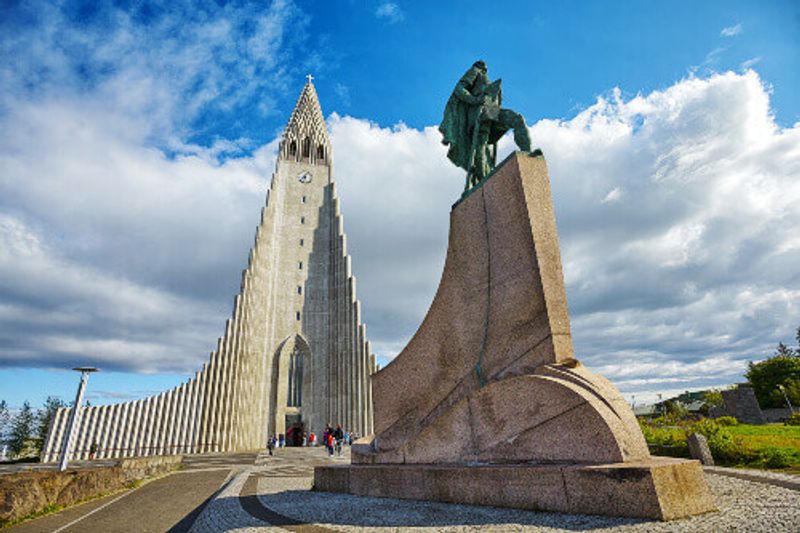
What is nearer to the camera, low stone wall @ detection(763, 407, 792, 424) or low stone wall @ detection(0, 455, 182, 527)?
low stone wall @ detection(0, 455, 182, 527)

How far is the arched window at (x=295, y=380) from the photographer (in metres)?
31.3

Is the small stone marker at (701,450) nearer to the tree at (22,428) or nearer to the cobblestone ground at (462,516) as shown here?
the cobblestone ground at (462,516)

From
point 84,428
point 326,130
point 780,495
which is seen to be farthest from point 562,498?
point 326,130

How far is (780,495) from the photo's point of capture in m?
4.22

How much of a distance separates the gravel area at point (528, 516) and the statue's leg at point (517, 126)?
521 cm

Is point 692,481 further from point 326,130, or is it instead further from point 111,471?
point 326,130

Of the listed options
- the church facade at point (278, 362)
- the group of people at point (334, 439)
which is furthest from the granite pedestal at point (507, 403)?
the church facade at point (278, 362)

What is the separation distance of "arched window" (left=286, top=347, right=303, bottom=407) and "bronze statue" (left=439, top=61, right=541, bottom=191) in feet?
86.5

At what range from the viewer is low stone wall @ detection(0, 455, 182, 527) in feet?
19.6

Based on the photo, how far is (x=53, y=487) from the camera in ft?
22.8

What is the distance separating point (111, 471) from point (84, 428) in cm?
2254

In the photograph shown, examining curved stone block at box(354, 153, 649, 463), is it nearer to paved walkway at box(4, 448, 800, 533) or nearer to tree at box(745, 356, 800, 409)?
paved walkway at box(4, 448, 800, 533)

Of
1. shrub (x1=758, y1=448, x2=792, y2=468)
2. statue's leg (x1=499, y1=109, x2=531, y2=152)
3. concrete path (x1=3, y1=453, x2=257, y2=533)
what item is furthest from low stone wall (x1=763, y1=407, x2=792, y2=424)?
concrete path (x1=3, y1=453, x2=257, y2=533)

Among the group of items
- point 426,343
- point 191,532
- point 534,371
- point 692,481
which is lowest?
point 191,532
